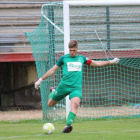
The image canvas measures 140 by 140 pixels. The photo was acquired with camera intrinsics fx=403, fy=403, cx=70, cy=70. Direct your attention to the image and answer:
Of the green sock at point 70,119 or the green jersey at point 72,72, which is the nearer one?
the green sock at point 70,119

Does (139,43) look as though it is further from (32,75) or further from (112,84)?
(32,75)

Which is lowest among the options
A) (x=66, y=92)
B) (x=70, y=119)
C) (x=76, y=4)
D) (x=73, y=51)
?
(x=70, y=119)

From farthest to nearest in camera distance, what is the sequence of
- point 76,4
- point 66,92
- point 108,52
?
point 108,52 → point 76,4 → point 66,92

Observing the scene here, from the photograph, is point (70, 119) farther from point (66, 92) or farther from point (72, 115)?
point (66, 92)

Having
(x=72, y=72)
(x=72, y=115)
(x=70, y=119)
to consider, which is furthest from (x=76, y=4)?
(x=70, y=119)

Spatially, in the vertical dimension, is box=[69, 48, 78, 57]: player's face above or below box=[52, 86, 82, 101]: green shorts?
above

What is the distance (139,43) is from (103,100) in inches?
91.9

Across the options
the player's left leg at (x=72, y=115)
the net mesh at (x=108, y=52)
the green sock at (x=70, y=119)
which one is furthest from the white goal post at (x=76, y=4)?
the green sock at (x=70, y=119)

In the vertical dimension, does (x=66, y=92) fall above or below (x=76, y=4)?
below

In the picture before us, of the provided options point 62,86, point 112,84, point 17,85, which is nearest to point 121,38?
point 112,84

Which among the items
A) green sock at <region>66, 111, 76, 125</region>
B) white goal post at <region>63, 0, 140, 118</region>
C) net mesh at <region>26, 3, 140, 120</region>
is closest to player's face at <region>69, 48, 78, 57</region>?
green sock at <region>66, 111, 76, 125</region>

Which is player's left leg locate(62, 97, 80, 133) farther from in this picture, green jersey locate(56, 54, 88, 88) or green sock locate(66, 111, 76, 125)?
green jersey locate(56, 54, 88, 88)

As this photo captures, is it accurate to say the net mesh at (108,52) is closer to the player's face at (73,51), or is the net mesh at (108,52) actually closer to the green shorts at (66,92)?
the green shorts at (66,92)

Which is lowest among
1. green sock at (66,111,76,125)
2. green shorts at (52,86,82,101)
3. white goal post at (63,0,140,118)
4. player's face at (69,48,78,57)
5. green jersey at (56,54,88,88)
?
green sock at (66,111,76,125)
